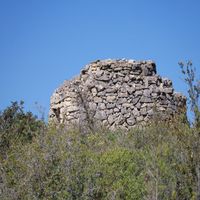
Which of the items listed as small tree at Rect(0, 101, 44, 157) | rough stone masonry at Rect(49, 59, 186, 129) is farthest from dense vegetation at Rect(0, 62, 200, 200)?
rough stone masonry at Rect(49, 59, 186, 129)

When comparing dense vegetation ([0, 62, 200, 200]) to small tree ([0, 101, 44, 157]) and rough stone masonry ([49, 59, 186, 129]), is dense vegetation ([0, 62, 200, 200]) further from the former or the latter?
rough stone masonry ([49, 59, 186, 129])

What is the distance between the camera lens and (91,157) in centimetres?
765

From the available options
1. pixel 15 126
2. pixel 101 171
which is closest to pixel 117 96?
pixel 15 126

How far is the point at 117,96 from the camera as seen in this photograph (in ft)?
47.5

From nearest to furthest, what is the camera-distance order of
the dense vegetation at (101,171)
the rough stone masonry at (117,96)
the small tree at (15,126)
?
1. the dense vegetation at (101,171)
2. the small tree at (15,126)
3. the rough stone masonry at (117,96)

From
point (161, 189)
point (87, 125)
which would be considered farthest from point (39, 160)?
point (87, 125)

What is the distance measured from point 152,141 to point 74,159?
10.8 ft

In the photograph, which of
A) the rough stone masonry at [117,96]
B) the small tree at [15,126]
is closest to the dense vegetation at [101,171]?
the small tree at [15,126]

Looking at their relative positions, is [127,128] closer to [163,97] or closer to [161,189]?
[163,97]

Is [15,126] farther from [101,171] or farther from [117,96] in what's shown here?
[101,171]

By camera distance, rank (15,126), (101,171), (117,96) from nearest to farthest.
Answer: (101,171) < (15,126) < (117,96)

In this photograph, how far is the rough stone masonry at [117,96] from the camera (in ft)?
46.6

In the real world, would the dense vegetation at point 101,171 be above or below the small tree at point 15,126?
below

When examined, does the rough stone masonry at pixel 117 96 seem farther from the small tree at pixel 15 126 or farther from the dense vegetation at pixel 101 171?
the dense vegetation at pixel 101 171
